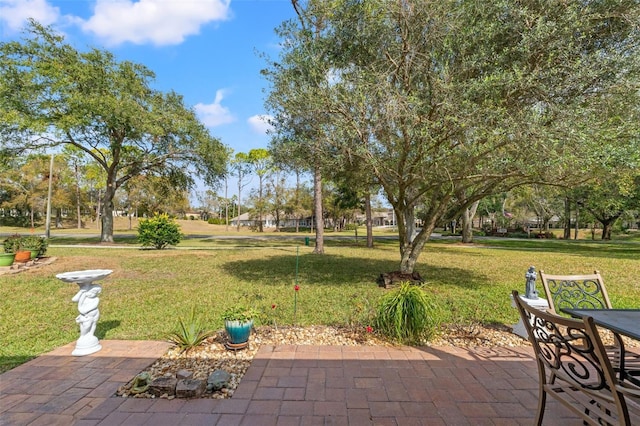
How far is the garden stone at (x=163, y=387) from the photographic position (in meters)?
2.65

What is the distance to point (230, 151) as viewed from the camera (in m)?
19.5

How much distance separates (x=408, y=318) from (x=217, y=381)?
228 centimetres

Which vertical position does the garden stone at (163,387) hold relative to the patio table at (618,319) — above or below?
below

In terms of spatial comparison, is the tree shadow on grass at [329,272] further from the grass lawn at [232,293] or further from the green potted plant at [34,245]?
the green potted plant at [34,245]

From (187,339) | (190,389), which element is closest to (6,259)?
(187,339)

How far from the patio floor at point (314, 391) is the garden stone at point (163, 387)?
0.09 m

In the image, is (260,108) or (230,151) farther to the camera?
(230,151)

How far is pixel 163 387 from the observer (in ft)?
8.72

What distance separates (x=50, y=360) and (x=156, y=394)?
167 cm

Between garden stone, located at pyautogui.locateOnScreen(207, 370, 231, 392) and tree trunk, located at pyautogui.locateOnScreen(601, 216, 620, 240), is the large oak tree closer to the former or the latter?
garden stone, located at pyautogui.locateOnScreen(207, 370, 231, 392)

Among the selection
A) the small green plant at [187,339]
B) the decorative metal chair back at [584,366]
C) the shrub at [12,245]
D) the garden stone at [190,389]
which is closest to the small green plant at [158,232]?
the shrub at [12,245]

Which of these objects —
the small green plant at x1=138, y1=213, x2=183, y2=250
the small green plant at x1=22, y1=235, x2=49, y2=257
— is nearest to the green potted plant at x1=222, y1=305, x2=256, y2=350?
the small green plant at x1=22, y1=235, x2=49, y2=257

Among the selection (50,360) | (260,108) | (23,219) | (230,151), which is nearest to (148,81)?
(230,151)

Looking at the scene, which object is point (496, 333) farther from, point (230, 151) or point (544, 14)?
point (230, 151)
